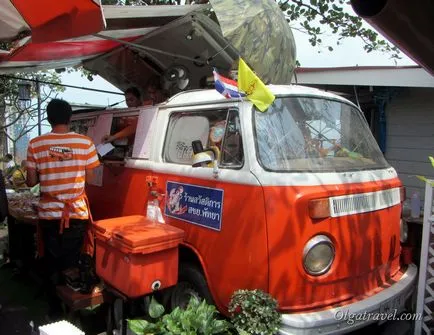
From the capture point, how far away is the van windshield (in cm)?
323

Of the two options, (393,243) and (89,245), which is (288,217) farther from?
(89,245)

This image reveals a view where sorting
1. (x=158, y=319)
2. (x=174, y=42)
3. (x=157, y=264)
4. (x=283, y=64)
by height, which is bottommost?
(x=158, y=319)

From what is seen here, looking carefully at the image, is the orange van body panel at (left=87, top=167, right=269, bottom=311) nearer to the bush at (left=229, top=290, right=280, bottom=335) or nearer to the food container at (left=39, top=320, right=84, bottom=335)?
the bush at (left=229, top=290, right=280, bottom=335)

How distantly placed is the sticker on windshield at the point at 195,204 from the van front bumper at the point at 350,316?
88cm

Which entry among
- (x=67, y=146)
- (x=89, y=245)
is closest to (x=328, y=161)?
(x=67, y=146)

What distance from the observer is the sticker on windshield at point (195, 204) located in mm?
3279

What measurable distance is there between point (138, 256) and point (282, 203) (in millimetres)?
1152

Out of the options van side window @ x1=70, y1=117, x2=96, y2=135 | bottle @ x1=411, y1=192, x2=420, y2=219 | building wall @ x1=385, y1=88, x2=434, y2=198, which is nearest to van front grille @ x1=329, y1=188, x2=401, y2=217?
bottle @ x1=411, y1=192, x2=420, y2=219

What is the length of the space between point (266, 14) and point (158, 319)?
9.62 feet

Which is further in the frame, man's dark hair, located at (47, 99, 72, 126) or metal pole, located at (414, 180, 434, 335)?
man's dark hair, located at (47, 99, 72, 126)

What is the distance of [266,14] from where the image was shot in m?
4.04

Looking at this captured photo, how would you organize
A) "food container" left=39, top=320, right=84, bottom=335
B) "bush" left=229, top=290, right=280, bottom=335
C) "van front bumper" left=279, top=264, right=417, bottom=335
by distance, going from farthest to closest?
"van front bumper" left=279, top=264, right=417, bottom=335 < "bush" left=229, top=290, right=280, bottom=335 < "food container" left=39, top=320, right=84, bottom=335

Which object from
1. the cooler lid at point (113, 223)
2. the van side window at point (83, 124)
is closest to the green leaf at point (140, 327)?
the cooler lid at point (113, 223)

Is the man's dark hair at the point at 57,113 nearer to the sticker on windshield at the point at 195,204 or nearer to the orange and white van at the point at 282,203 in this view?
the orange and white van at the point at 282,203
